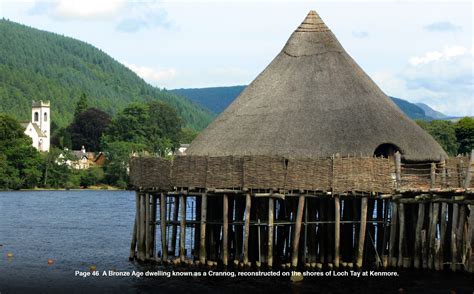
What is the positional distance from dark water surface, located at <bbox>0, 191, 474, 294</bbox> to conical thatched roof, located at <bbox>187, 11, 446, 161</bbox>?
5818 mm

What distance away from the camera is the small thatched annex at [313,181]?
36062 millimetres

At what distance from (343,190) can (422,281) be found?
14.1ft

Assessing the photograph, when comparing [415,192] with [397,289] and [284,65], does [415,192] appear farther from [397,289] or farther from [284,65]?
[284,65]

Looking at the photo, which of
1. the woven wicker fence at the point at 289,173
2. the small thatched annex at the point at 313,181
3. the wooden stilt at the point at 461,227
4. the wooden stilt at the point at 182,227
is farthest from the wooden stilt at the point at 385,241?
the wooden stilt at the point at 182,227

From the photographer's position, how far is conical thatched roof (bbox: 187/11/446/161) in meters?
39.3

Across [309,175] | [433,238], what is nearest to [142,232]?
[309,175]

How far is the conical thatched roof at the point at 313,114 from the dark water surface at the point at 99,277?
5818mm

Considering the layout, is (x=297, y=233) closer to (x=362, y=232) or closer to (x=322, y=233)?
(x=362, y=232)

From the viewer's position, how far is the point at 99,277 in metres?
37.8

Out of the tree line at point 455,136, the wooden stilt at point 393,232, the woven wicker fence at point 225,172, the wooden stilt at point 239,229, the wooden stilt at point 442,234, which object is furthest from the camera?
the tree line at point 455,136

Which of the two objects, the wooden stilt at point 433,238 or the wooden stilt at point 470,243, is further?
the wooden stilt at point 433,238

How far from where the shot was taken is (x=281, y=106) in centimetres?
4131

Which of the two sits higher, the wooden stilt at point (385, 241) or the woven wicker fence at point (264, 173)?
the woven wicker fence at point (264, 173)

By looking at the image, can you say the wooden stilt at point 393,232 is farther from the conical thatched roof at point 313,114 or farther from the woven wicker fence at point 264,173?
the woven wicker fence at point 264,173
